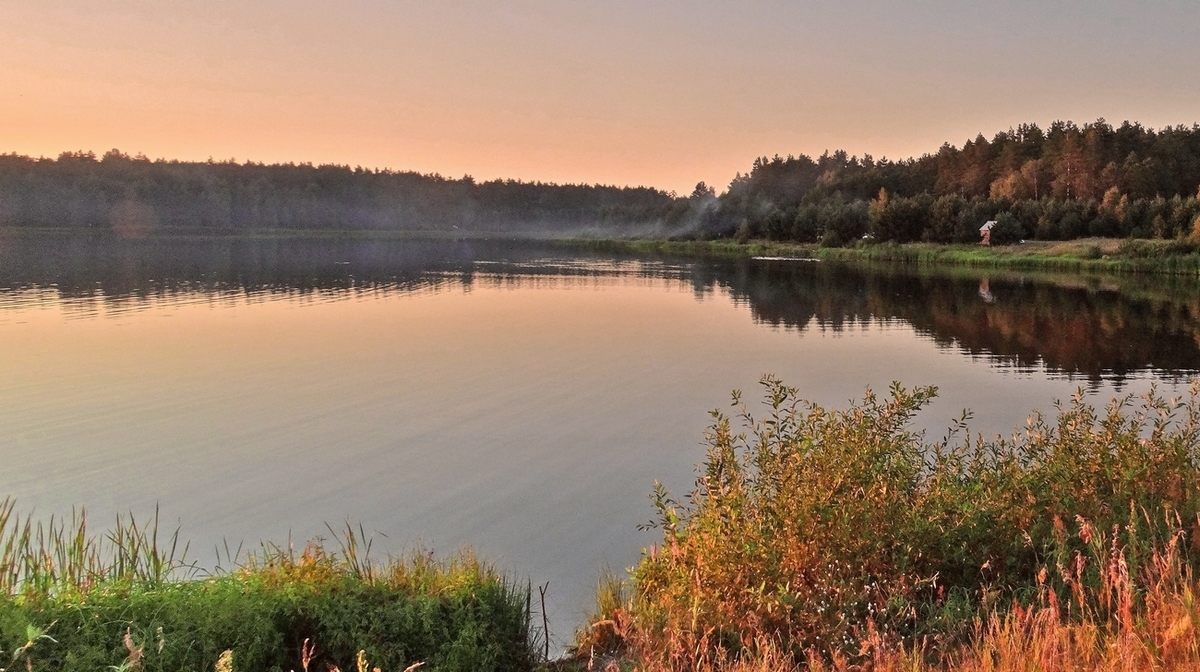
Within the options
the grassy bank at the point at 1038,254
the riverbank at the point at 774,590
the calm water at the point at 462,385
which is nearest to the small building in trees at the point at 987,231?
the grassy bank at the point at 1038,254

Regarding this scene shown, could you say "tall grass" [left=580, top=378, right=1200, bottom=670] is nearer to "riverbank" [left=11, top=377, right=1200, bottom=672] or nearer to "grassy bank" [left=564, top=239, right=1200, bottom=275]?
"riverbank" [left=11, top=377, right=1200, bottom=672]

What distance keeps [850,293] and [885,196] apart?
5454 centimetres

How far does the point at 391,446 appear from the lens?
1359cm

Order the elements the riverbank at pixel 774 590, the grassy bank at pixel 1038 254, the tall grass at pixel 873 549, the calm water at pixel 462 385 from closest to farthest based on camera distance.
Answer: the riverbank at pixel 774 590
the tall grass at pixel 873 549
the calm water at pixel 462 385
the grassy bank at pixel 1038 254

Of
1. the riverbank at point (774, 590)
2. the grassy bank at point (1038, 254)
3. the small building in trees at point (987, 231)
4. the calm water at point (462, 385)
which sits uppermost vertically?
the small building in trees at point (987, 231)

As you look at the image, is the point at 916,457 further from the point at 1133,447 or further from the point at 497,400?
the point at 497,400

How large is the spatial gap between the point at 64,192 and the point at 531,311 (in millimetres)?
171439

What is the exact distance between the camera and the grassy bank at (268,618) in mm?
5633

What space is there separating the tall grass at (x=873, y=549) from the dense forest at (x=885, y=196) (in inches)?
2592

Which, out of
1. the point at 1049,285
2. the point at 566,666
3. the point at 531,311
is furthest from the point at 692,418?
the point at 1049,285

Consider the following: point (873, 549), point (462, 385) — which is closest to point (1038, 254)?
point (462, 385)

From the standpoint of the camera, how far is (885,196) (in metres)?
95.9

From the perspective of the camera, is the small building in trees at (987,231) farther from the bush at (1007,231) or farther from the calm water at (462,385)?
the calm water at (462,385)

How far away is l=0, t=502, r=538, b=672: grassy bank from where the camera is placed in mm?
5633
